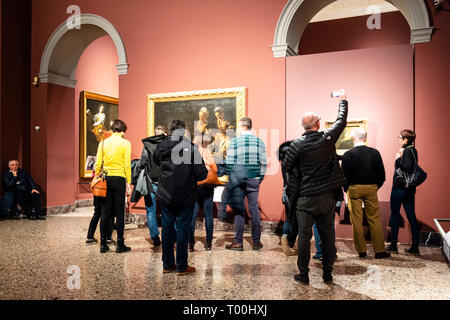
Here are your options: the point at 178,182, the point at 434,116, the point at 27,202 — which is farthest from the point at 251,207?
the point at 27,202

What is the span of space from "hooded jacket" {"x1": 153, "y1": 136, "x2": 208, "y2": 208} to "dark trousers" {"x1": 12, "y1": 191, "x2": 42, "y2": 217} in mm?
5347

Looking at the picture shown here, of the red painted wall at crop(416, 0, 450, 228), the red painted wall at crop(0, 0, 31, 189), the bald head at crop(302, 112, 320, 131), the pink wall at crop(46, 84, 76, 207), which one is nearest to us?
the bald head at crop(302, 112, 320, 131)

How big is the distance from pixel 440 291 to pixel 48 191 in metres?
7.89

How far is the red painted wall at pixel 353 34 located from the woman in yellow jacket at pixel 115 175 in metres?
6.33

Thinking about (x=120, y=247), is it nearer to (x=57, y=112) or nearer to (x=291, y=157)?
(x=291, y=157)

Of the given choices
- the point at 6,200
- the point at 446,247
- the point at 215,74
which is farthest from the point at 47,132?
the point at 446,247

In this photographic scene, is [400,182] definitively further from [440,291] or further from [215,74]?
[215,74]

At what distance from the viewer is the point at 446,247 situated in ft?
13.8

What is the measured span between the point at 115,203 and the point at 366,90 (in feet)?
13.5

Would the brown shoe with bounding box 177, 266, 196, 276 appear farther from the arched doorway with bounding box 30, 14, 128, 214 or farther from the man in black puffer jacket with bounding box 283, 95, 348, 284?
the arched doorway with bounding box 30, 14, 128, 214

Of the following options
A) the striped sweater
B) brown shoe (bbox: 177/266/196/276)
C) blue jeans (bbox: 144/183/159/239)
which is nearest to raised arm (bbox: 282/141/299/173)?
the striped sweater

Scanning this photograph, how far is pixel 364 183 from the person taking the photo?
4500 mm

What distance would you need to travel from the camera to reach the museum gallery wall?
5.35 m
